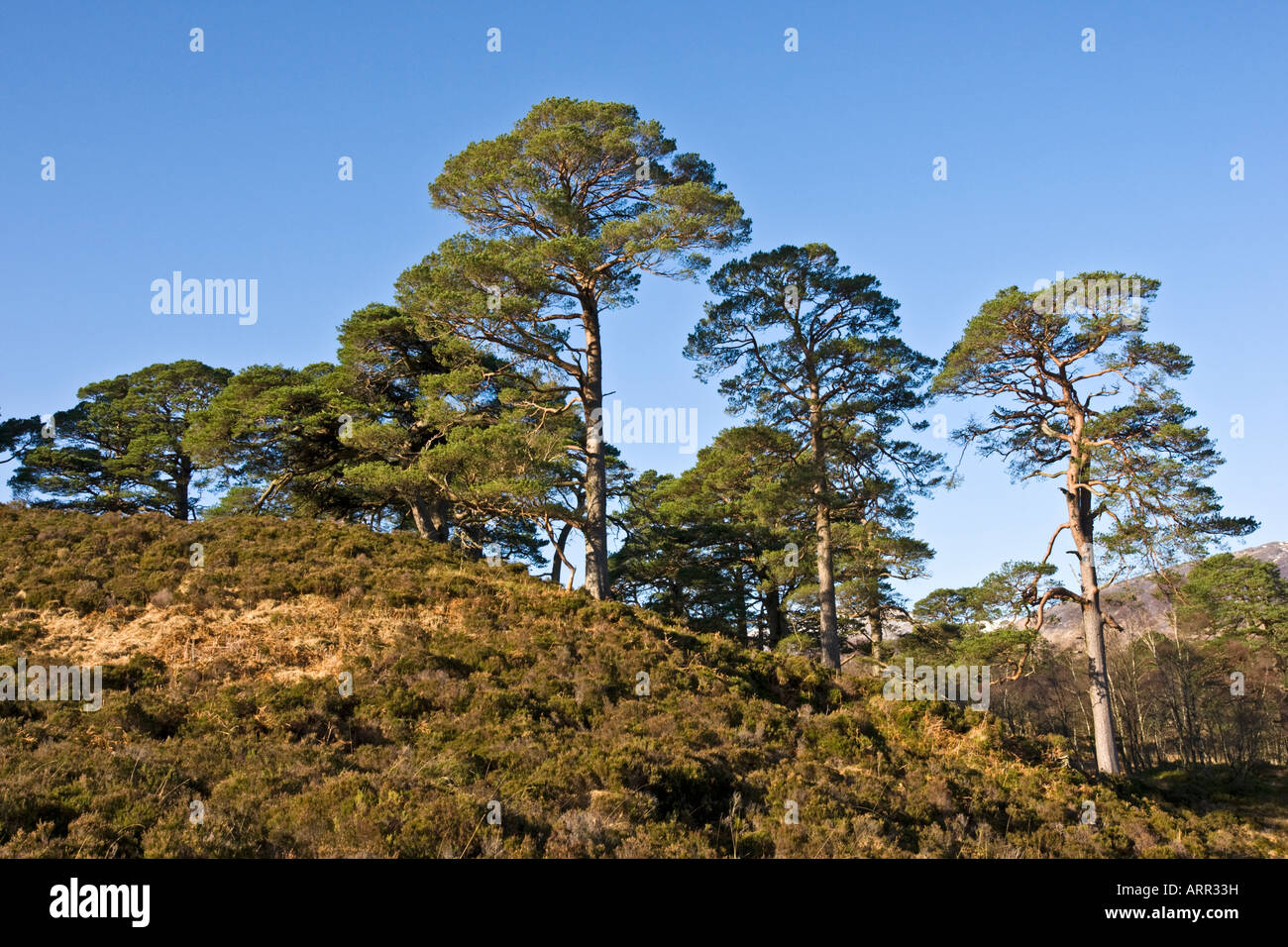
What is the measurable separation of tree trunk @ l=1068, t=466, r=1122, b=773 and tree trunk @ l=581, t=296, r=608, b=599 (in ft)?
39.9

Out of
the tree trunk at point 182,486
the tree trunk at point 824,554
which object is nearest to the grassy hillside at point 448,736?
the tree trunk at point 824,554

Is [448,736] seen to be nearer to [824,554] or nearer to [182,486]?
[824,554]

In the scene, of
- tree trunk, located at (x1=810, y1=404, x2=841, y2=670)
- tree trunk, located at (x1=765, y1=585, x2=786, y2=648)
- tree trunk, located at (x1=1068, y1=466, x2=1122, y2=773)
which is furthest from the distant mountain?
tree trunk, located at (x1=765, y1=585, x2=786, y2=648)

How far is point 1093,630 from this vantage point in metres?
20.0

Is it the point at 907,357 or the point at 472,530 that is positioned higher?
the point at 907,357

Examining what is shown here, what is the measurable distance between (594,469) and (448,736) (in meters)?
9.76

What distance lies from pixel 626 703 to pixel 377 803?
20.4ft

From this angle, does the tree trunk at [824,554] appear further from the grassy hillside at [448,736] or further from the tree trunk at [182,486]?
the tree trunk at [182,486]

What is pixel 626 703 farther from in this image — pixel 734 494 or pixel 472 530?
pixel 472 530

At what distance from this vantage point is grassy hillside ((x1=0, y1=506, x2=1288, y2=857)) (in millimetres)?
9086

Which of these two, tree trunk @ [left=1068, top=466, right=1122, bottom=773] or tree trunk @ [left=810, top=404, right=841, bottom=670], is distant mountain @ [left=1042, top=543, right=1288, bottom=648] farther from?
tree trunk @ [left=810, top=404, right=841, bottom=670]

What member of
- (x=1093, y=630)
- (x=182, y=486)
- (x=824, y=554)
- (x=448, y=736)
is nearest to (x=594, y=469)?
(x=824, y=554)

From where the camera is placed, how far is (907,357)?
23250 millimetres
